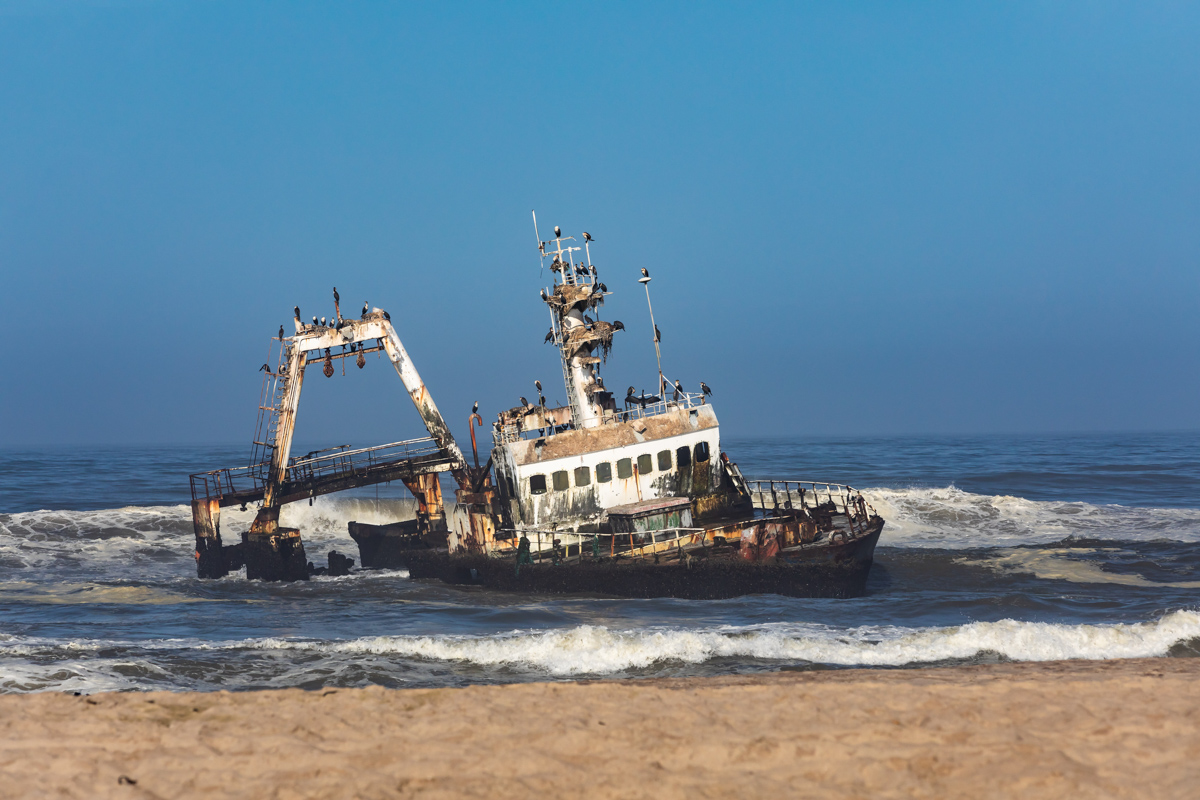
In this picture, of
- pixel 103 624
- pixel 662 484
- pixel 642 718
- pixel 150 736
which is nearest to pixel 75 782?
pixel 150 736

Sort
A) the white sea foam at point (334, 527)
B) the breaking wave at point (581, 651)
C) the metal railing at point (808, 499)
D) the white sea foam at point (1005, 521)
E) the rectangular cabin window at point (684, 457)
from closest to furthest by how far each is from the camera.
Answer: the breaking wave at point (581, 651), the metal railing at point (808, 499), the rectangular cabin window at point (684, 457), the white sea foam at point (334, 527), the white sea foam at point (1005, 521)

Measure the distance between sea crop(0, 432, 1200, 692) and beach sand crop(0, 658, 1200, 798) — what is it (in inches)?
135

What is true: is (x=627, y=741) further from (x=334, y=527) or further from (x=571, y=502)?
(x=334, y=527)

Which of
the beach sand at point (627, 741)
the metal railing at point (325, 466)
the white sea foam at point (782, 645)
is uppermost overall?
the metal railing at point (325, 466)

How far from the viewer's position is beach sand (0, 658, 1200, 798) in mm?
7629

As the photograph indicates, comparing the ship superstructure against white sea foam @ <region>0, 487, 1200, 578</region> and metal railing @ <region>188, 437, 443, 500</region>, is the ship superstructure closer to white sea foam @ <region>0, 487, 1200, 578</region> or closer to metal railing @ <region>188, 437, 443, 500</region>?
metal railing @ <region>188, 437, 443, 500</region>

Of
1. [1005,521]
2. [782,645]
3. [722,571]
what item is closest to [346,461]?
[722,571]

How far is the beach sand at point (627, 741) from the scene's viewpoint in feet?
25.0

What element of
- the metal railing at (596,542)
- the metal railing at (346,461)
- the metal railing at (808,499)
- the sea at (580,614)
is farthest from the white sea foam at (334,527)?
the metal railing at (596,542)

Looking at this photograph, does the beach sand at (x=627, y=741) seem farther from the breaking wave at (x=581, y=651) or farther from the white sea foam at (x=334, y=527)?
the white sea foam at (x=334, y=527)

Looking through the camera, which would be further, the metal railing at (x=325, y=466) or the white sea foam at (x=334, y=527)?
the white sea foam at (x=334, y=527)

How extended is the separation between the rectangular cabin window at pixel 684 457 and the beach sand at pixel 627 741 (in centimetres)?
1222

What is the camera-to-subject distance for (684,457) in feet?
77.2

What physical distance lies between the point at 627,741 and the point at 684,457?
49.4ft
